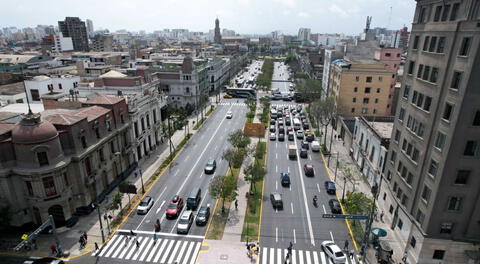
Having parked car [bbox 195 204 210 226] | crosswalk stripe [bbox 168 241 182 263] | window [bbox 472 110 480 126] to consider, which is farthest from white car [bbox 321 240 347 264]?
window [bbox 472 110 480 126]

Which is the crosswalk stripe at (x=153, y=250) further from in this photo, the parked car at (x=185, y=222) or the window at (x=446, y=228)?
the window at (x=446, y=228)

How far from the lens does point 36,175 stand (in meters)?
39.2

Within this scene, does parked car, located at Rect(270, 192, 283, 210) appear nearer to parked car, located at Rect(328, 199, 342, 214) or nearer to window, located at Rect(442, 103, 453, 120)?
parked car, located at Rect(328, 199, 342, 214)

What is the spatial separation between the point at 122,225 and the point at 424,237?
1674 inches

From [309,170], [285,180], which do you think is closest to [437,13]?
[309,170]

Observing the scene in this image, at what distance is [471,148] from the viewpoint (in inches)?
1218

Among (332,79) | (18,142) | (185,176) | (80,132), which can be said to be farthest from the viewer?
(332,79)

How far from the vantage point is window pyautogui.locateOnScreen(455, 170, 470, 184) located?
104 feet

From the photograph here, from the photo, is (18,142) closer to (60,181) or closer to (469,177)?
(60,181)

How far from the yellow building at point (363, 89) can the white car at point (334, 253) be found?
178ft

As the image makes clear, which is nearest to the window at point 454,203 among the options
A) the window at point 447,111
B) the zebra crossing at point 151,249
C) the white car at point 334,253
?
the window at point 447,111

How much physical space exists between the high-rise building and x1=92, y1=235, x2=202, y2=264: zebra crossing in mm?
29807

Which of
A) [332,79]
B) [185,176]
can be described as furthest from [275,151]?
[332,79]

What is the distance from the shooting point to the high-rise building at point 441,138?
29.5 m
